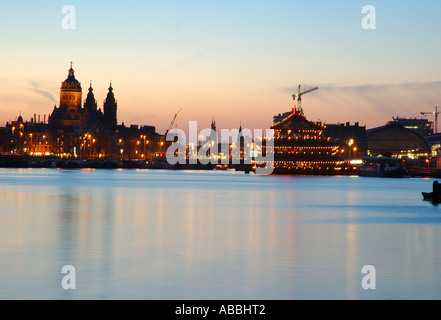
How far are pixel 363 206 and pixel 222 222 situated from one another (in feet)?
90.6

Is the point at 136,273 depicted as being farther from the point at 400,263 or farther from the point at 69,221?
the point at 69,221

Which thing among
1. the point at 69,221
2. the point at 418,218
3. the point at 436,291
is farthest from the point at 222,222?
the point at 436,291

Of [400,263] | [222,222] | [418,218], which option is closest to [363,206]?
[418,218]

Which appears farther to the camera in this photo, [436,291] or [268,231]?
[268,231]

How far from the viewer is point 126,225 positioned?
51.0 meters

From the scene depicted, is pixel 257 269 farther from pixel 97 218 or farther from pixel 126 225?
pixel 97 218

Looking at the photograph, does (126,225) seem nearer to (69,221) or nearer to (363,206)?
(69,221)
